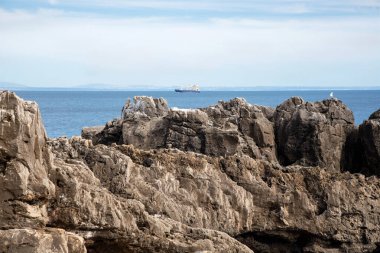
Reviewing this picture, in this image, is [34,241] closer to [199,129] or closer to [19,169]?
[19,169]

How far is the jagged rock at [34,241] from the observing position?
20.3 metres

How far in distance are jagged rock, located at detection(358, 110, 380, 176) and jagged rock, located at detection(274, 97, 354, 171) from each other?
45.3 inches

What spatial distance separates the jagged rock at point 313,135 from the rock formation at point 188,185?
54 millimetres

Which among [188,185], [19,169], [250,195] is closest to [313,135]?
[250,195]

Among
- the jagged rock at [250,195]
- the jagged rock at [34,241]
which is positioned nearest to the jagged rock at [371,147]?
the jagged rock at [250,195]

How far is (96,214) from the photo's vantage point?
2355cm

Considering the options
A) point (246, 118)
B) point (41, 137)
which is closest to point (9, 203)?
point (41, 137)

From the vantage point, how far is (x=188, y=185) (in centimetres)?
3256

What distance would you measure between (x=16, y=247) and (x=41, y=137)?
9.98 ft

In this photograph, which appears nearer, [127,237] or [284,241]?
[127,237]

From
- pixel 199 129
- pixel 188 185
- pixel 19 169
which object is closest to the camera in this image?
pixel 19 169

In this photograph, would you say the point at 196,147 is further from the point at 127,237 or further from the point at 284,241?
the point at 127,237

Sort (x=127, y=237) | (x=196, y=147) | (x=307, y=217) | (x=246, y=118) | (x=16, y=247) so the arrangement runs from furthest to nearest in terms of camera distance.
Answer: (x=246, y=118) < (x=196, y=147) < (x=307, y=217) < (x=127, y=237) < (x=16, y=247)

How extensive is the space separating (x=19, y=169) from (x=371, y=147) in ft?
80.9
